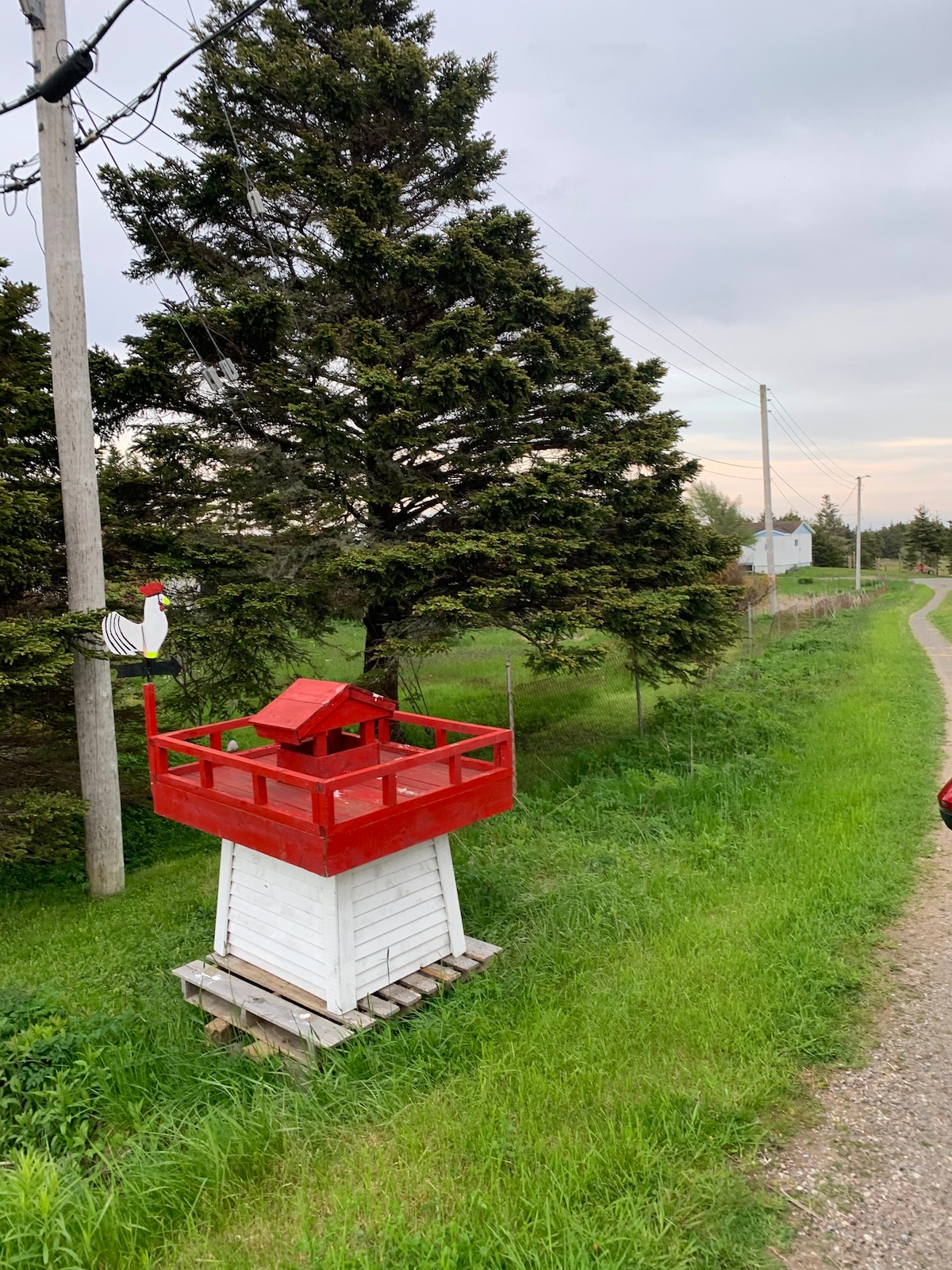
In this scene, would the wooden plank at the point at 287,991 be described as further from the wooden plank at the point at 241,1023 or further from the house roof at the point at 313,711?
the house roof at the point at 313,711

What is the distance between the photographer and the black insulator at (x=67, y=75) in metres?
5.81

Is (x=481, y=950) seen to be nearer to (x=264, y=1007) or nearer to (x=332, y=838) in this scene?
(x=264, y=1007)

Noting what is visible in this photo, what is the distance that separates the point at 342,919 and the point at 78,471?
4.87 meters

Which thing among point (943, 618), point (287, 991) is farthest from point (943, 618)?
point (287, 991)

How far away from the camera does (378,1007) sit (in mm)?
4148

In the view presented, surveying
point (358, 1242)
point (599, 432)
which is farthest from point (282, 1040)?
point (599, 432)

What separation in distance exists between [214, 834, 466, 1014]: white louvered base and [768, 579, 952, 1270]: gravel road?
7.17 feet

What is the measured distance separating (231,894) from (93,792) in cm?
Answer: 283

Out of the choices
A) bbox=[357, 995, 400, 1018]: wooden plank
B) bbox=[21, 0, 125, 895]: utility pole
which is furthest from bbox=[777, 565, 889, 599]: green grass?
bbox=[357, 995, 400, 1018]: wooden plank

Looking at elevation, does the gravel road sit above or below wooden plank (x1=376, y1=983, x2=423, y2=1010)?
below

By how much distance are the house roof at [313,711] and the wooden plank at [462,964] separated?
5.18 ft

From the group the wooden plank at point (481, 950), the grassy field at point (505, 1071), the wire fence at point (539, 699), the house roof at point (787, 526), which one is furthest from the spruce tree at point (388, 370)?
the house roof at point (787, 526)

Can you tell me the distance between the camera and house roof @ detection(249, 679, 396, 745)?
4.42 meters

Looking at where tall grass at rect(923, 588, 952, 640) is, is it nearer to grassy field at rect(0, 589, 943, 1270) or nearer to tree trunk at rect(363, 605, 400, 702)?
tree trunk at rect(363, 605, 400, 702)
